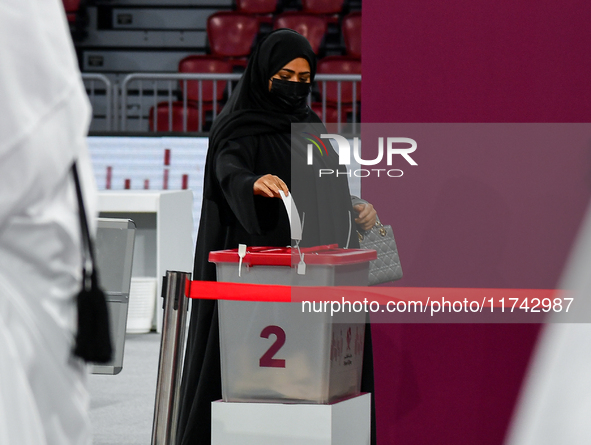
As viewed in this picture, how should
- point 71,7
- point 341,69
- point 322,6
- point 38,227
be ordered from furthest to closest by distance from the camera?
point 322,6
point 71,7
point 341,69
point 38,227

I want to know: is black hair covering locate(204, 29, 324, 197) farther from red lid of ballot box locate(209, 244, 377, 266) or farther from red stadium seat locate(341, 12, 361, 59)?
red stadium seat locate(341, 12, 361, 59)

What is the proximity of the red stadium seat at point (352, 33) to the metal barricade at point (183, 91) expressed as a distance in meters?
0.52

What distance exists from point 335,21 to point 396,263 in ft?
25.6

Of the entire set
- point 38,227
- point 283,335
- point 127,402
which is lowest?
point 127,402

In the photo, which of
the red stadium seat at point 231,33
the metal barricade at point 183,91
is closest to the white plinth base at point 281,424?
the metal barricade at point 183,91

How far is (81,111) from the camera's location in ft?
A: 3.25

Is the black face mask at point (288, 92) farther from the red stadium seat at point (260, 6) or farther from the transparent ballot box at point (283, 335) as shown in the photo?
the red stadium seat at point (260, 6)

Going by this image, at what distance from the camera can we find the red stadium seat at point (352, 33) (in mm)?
9172

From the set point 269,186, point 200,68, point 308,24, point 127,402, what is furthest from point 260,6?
point 269,186

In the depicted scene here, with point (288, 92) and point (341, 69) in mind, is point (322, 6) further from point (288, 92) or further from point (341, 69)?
point (288, 92)

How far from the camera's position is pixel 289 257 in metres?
2.04

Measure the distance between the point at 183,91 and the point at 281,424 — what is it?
6.85 meters

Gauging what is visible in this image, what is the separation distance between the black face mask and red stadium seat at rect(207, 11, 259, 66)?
277 inches

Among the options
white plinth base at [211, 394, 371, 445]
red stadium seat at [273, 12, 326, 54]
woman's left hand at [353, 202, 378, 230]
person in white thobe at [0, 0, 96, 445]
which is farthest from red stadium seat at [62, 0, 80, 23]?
person in white thobe at [0, 0, 96, 445]
